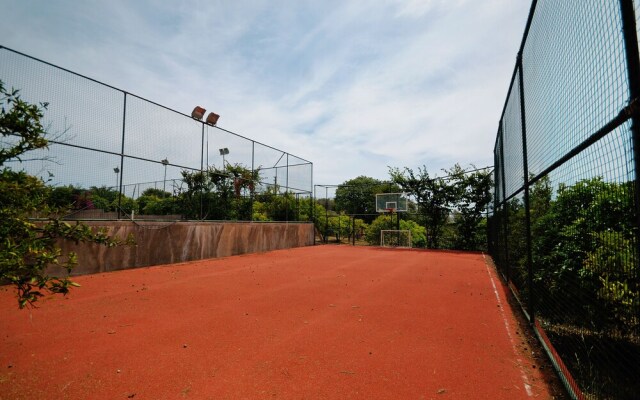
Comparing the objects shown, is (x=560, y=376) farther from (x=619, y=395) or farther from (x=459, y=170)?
(x=459, y=170)

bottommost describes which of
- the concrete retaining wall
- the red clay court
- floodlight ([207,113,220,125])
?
the red clay court

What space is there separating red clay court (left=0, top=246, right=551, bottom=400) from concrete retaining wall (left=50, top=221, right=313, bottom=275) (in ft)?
5.61

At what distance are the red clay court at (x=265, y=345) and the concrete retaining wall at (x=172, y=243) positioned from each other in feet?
5.61

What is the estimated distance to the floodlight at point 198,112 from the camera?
9266 mm

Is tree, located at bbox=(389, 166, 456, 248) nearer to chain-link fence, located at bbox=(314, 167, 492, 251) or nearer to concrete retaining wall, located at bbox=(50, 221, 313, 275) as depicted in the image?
chain-link fence, located at bbox=(314, 167, 492, 251)

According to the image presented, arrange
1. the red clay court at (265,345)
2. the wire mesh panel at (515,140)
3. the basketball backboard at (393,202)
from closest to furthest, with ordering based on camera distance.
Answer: the red clay court at (265,345) < the wire mesh panel at (515,140) < the basketball backboard at (393,202)

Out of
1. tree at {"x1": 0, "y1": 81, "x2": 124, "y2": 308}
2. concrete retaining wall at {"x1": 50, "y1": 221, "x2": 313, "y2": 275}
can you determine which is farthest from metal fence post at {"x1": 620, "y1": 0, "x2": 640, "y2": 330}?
concrete retaining wall at {"x1": 50, "y1": 221, "x2": 313, "y2": 275}

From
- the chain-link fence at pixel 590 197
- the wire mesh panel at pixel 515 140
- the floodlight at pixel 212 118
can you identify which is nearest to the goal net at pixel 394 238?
the floodlight at pixel 212 118

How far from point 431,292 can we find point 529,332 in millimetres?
1787

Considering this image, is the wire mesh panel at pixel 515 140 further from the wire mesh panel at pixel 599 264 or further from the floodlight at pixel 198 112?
the floodlight at pixel 198 112

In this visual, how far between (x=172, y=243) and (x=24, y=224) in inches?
276

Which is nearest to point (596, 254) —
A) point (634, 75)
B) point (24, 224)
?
point (634, 75)

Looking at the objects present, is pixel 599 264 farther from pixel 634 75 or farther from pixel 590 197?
pixel 634 75

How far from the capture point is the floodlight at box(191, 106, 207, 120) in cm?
927
